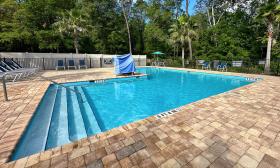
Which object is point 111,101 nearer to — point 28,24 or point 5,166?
point 5,166

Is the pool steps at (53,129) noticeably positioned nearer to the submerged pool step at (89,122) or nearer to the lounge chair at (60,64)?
the submerged pool step at (89,122)

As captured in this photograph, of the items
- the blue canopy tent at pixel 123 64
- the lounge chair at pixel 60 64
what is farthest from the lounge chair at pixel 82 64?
the blue canopy tent at pixel 123 64

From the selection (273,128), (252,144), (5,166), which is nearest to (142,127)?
(252,144)

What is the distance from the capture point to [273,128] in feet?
9.97

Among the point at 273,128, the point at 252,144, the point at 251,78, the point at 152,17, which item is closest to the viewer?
the point at 252,144

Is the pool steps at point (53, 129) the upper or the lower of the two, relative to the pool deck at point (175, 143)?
lower

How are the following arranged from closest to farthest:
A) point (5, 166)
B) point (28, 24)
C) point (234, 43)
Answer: point (5, 166) < point (234, 43) < point (28, 24)

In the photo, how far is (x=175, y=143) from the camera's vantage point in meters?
2.53

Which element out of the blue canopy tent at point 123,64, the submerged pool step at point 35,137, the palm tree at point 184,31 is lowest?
the submerged pool step at point 35,137

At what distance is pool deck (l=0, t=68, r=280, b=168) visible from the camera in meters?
2.11

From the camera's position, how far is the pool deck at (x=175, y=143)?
2.11 metres

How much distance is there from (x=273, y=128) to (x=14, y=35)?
20.8m

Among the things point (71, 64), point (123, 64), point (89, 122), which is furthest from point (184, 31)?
point (89, 122)

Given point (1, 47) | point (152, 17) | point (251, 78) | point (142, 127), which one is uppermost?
point (152, 17)
